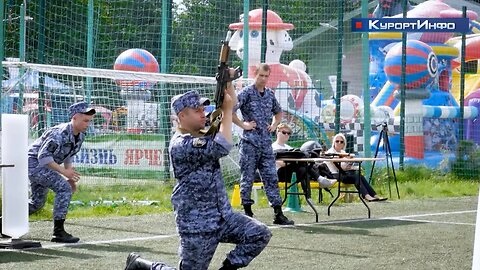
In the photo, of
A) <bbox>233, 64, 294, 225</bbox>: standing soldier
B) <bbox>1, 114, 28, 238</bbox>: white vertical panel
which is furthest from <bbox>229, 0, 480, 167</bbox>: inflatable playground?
<bbox>1, 114, 28, 238</bbox>: white vertical panel

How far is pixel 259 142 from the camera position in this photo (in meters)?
12.9

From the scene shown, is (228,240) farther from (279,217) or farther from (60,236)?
(279,217)

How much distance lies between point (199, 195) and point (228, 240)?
383 mm

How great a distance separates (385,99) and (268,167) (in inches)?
613

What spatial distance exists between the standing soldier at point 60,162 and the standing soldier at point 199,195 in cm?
379

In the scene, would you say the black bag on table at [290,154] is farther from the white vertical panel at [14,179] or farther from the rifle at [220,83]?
the rifle at [220,83]

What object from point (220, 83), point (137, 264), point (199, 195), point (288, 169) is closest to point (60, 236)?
point (137, 264)

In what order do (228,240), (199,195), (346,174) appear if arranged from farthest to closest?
(346,174) < (228,240) < (199,195)

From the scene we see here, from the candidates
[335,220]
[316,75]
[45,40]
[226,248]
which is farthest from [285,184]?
[316,75]

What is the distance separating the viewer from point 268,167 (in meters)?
12.9

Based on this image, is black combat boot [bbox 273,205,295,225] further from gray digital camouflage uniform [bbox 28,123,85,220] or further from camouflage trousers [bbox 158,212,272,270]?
camouflage trousers [bbox 158,212,272,270]

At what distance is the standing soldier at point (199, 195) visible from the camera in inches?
282

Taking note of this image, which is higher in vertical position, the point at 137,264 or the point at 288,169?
the point at 288,169

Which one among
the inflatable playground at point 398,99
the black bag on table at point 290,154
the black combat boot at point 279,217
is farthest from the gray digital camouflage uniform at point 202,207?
the inflatable playground at point 398,99
